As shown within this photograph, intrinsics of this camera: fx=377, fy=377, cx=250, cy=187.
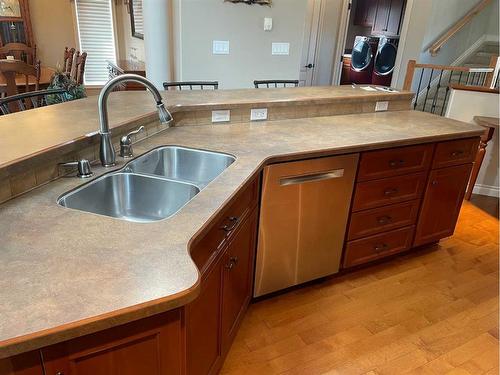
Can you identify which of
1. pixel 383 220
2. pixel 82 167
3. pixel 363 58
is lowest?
pixel 383 220

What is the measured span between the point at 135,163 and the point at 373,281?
1.66m

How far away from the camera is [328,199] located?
2057mm

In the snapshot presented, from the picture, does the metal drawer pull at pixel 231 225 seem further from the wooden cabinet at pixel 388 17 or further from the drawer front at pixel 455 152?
the wooden cabinet at pixel 388 17

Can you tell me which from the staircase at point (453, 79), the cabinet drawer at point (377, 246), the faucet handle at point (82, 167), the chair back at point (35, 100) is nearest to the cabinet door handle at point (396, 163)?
the cabinet drawer at point (377, 246)

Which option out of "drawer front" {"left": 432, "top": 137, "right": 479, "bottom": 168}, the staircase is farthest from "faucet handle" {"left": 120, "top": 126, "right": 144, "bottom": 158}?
the staircase

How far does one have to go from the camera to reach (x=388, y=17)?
22.9ft

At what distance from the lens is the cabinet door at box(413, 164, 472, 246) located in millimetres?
2463

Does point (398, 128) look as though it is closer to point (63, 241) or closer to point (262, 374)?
point (262, 374)

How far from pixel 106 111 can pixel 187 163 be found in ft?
1.65

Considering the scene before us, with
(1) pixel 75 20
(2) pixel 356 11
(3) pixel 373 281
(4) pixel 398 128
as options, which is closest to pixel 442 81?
(2) pixel 356 11

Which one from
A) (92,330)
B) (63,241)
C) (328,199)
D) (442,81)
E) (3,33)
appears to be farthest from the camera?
(442,81)

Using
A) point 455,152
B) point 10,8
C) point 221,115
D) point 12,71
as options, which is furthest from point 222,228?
point 10,8

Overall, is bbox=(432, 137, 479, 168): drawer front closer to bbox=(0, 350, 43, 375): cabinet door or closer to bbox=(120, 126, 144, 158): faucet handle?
bbox=(120, 126, 144, 158): faucet handle

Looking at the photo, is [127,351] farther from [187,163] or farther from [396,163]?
[396,163]
